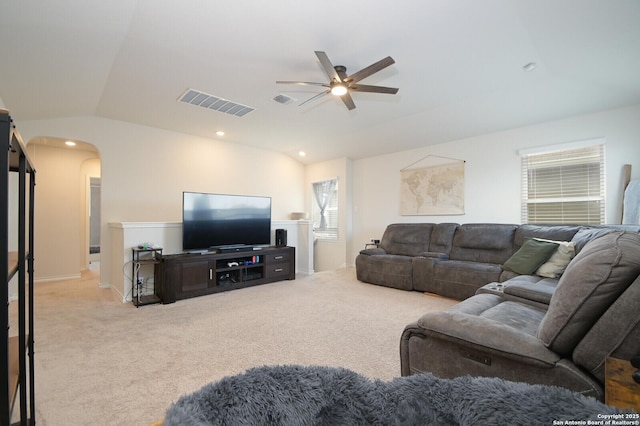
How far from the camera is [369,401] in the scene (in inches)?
28.2

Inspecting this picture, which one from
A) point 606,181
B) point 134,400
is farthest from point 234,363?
point 606,181

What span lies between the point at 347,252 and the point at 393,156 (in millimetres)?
2215

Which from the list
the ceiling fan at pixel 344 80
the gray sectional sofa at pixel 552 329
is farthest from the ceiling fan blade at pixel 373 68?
the gray sectional sofa at pixel 552 329

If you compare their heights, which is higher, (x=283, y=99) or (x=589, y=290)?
(x=283, y=99)

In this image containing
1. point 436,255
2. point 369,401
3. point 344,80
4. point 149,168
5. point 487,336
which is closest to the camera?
point 369,401

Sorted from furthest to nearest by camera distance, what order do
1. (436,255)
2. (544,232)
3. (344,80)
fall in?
(436,255) → (544,232) → (344,80)

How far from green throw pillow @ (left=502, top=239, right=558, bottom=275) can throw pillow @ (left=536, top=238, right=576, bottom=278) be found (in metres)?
0.06

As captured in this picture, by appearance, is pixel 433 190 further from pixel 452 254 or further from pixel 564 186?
pixel 564 186

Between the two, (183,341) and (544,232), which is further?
(544,232)

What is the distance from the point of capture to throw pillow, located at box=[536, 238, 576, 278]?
2912mm

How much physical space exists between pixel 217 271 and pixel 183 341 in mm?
1739

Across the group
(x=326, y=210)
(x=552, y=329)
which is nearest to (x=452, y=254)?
(x=326, y=210)

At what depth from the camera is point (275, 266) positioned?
485 centimetres

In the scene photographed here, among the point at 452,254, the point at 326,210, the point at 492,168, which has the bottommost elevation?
the point at 452,254
